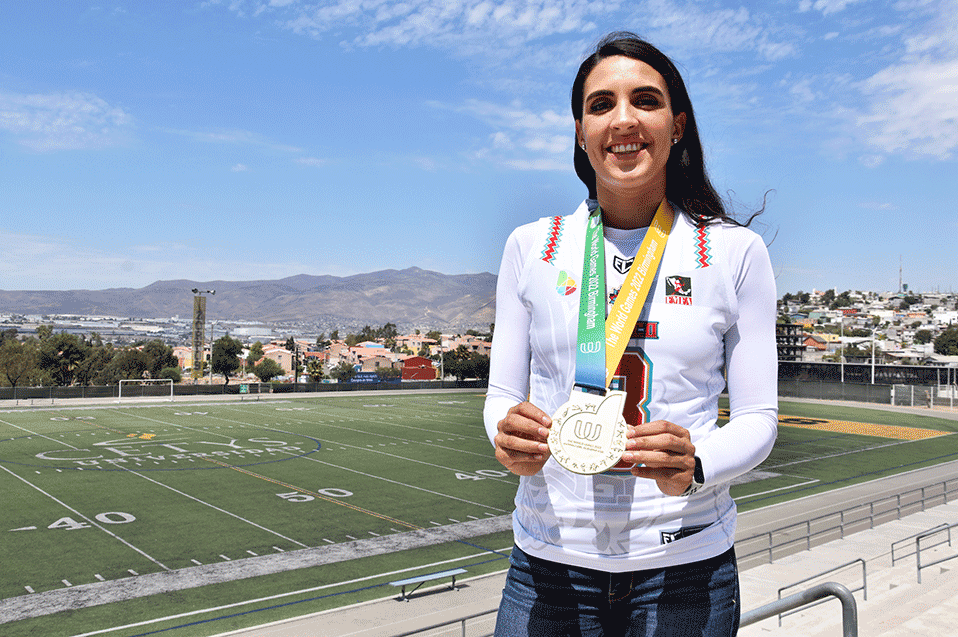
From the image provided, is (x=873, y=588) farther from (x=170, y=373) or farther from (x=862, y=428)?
(x=170, y=373)

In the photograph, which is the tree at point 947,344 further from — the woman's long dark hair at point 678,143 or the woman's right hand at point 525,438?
the woman's right hand at point 525,438

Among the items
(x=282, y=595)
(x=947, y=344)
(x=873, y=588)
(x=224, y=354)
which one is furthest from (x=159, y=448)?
(x=947, y=344)

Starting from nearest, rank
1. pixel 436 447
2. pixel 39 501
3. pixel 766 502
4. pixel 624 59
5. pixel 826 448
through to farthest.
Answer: pixel 624 59 < pixel 39 501 < pixel 766 502 < pixel 436 447 < pixel 826 448

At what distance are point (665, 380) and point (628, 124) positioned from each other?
629 mm

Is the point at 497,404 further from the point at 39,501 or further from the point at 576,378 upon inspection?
the point at 39,501

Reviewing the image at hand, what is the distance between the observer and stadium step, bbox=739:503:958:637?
11.0 meters

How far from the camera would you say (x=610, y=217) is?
2.00 metres

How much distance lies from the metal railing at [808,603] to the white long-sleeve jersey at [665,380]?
1552 millimetres

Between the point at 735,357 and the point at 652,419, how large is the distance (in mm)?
276

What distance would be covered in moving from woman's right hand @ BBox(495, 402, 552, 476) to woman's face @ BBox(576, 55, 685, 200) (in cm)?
62

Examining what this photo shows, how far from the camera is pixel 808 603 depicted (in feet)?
10.5

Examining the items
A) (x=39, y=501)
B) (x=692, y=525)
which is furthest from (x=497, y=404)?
(x=39, y=501)

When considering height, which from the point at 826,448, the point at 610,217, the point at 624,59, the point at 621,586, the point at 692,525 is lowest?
the point at 826,448

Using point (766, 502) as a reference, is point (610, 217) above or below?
above
